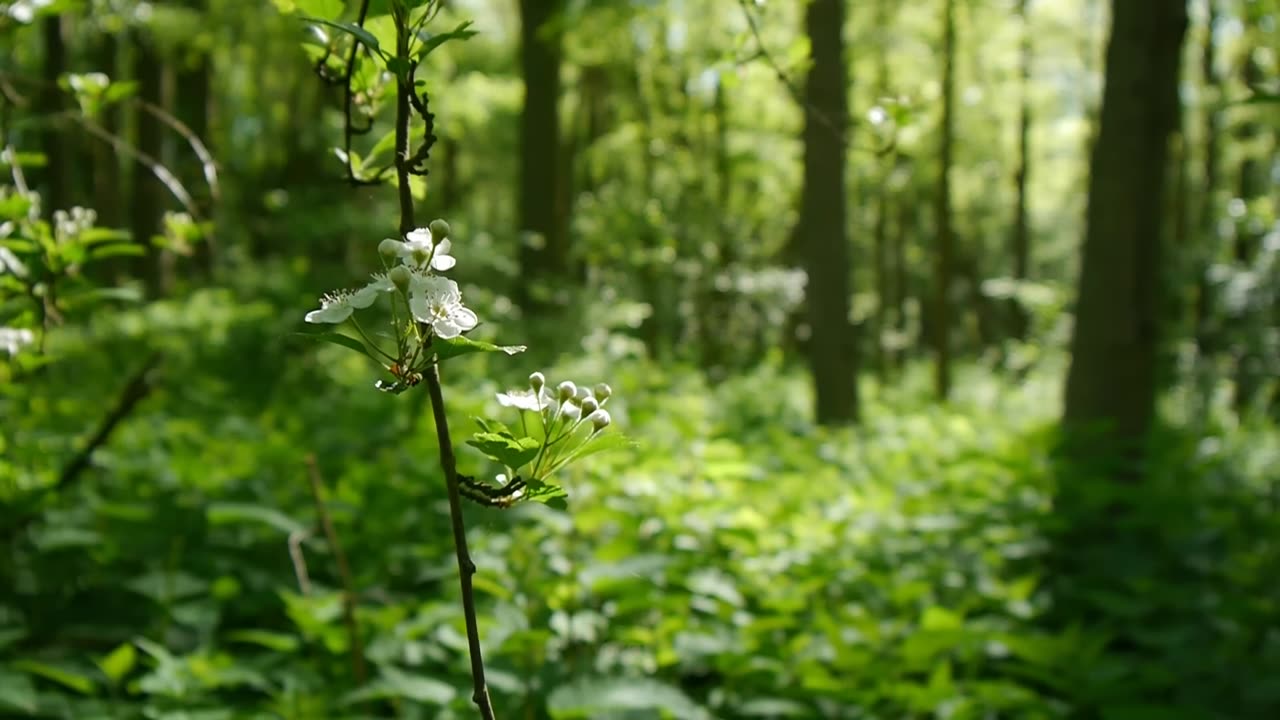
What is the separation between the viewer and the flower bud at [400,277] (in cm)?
100

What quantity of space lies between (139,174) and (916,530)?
981 cm

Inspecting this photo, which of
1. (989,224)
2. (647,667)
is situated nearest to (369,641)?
(647,667)

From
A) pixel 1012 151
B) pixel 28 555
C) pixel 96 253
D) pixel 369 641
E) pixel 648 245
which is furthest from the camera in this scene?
pixel 1012 151

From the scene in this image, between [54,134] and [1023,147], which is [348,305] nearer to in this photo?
[54,134]

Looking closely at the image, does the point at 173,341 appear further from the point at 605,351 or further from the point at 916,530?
the point at 916,530

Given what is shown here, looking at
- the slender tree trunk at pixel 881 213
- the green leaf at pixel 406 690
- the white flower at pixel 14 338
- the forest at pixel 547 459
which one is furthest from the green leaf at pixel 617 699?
the slender tree trunk at pixel 881 213

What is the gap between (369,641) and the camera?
291cm

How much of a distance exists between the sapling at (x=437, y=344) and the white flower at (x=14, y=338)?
1298mm

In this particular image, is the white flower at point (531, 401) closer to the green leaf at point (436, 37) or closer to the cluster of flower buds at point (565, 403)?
the cluster of flower buds at point (565, 403)


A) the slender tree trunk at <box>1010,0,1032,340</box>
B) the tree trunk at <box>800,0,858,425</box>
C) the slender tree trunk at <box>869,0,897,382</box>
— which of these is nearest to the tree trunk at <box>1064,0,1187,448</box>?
the tree trunk at <box>800,0,858,425</box>

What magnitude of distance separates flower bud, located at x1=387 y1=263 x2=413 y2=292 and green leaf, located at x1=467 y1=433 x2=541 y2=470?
0.18 metres

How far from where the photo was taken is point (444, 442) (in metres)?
1.12

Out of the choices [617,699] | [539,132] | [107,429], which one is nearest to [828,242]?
[539,132]

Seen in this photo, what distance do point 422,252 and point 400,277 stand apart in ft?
0.25
